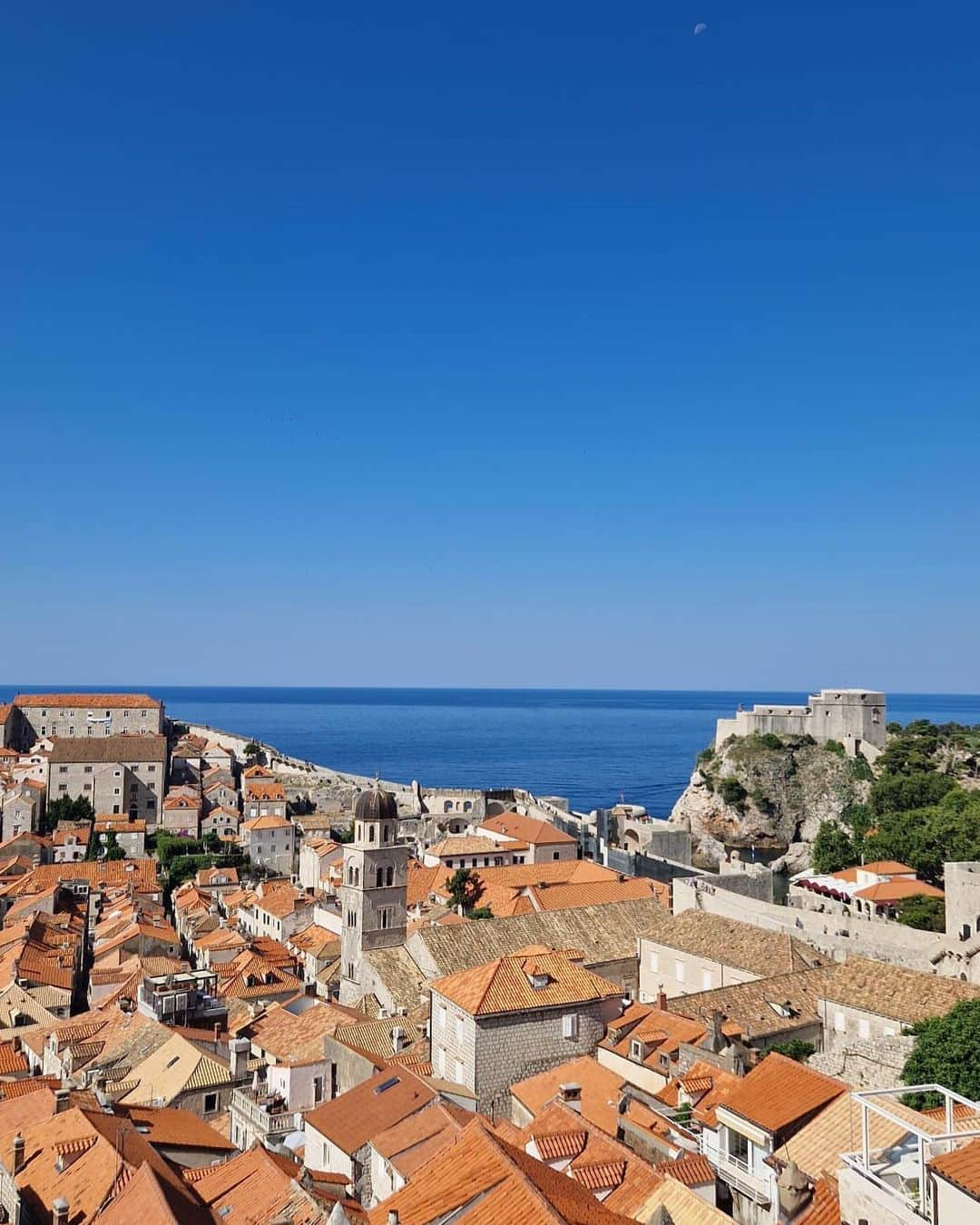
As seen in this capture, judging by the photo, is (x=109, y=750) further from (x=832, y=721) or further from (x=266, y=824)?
(x=832, y=721)

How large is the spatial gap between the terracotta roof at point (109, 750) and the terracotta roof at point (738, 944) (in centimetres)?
5250

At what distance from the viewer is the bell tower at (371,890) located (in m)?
32.6

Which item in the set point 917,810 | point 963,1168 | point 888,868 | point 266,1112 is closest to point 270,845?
point 917,810

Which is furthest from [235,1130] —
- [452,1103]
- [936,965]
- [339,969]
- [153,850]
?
[153,850]

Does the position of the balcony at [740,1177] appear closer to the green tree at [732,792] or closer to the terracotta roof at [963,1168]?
the terracotta roof at [963,1168]

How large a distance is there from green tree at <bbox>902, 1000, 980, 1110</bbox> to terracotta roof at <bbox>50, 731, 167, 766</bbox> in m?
63.1

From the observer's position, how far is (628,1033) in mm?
21094

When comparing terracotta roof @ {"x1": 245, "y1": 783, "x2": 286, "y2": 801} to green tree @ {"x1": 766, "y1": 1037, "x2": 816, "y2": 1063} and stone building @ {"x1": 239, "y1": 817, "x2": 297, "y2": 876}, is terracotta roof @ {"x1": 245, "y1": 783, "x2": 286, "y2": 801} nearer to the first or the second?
stone building @ {"x1": 239, "y1": 817, "x2": 297, "y2": 876}

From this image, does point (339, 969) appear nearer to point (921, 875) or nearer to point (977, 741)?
point (921, 875)

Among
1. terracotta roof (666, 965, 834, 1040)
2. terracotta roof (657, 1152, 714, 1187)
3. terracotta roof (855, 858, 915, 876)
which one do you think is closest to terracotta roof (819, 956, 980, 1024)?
terracotta roof (666, 965, 834, 1040)

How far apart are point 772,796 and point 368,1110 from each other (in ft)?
198

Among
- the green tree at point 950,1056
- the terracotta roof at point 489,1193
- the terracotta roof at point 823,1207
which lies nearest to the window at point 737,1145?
the terracotta roof at point 823,1207

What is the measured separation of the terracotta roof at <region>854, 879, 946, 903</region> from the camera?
3662 centimetres

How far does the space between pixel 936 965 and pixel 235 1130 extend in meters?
18.1
